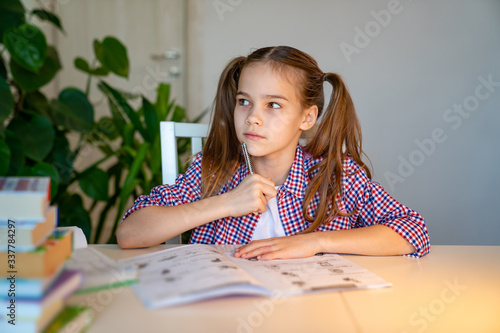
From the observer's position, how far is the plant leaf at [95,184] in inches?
70.8

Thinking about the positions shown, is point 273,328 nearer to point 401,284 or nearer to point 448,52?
point 401,284

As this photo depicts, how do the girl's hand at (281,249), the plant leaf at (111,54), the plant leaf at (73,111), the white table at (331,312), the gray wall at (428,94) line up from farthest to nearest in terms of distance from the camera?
1. the gray wall at (428,94)
2. the plant leaf at (111,54)
3. the plant leaf at (73,111)
4. the girl's hand at (281,249)
5. the white table at (331,312)

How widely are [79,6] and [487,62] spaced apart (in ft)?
8.13

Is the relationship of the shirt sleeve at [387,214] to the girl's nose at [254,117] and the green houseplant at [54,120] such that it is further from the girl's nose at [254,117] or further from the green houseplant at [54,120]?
the green houseplant at [54,120]

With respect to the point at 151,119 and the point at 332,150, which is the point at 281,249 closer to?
the point at 332,150

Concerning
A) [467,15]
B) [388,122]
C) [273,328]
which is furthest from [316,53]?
[273,328]

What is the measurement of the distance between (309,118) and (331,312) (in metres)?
0.82

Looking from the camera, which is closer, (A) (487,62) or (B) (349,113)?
(B) (349,113)

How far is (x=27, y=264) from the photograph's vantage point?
361 mm

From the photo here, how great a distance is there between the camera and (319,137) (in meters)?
1.29

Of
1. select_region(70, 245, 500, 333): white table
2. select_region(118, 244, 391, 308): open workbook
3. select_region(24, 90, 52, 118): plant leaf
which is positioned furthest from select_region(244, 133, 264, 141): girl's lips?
select_region(24, 90, 52, 118): plant leaf

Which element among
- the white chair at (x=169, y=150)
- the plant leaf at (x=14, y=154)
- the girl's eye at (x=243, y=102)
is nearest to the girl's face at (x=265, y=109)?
the girl's eye at (x=243, y=102)

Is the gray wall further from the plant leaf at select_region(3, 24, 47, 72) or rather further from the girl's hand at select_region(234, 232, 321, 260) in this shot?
the girl's hand at select_region(234, 232, 321, 260)

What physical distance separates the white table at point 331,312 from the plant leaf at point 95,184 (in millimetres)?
1266
